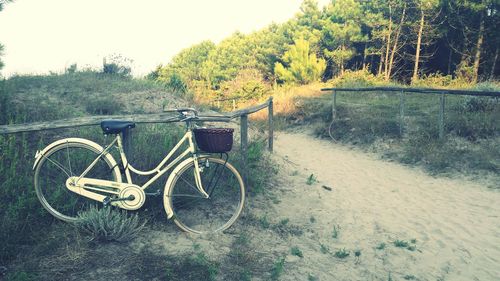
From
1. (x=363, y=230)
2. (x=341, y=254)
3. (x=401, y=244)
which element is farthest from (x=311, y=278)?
(x=363, y=230)

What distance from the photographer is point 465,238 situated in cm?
488

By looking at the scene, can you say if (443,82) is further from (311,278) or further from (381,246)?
(311,278)

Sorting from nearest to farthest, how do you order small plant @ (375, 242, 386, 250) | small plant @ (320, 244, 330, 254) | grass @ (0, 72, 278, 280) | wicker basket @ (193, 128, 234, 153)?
1. grass @ (0, 72, 278, 280)
2. wicker basket @ (193, 128, 234, 153)
3. small plant @ (320, 244, 330, 254)
4. small plant @ (375, 242, 386, 250)

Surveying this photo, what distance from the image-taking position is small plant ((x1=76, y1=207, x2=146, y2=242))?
3.74 metres

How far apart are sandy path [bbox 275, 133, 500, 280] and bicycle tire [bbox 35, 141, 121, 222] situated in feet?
7.73

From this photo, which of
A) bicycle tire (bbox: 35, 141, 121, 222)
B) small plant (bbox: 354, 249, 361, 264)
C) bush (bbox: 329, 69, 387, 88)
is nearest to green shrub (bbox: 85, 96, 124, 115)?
bicycle tire (bbox: 35, 141, 121, 222)

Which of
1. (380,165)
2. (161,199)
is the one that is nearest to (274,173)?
(161,199)

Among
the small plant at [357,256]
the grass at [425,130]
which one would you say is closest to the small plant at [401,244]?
the small plant at [357,256]

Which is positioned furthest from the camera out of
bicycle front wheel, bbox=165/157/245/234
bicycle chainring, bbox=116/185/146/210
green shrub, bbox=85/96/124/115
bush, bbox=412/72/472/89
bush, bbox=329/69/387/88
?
bush, bbox=329/69/387/88

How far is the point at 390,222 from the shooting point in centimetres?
538

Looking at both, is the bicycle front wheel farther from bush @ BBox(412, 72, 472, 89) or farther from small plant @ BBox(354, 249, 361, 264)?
bush @ BBox(412, 72, 472, 89)

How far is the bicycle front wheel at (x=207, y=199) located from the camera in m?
4.21

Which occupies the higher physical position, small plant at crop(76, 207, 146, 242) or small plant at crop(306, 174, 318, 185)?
small plant at crop(76, 207, 146, 242)

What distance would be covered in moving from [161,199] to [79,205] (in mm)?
913
